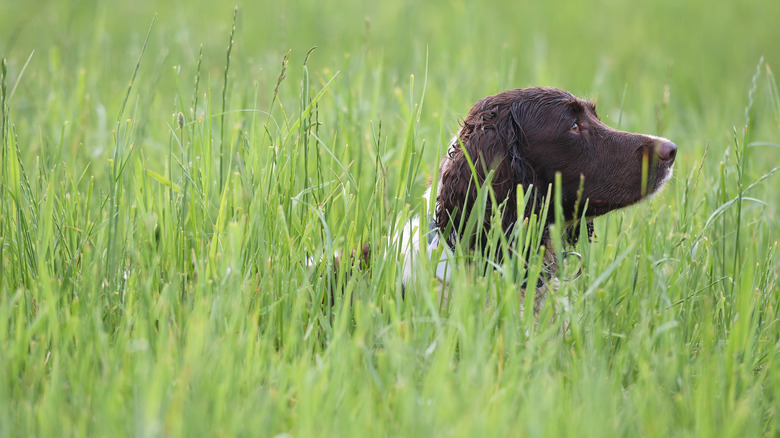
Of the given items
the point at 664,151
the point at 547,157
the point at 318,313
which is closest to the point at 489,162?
the point at 547,157

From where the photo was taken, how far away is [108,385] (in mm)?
1856

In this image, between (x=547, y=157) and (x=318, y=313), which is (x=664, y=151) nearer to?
(x=547, y=157)

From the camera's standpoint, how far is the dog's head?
3082mm

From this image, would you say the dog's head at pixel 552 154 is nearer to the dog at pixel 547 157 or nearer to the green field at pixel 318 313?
the dog at pixel 547 157

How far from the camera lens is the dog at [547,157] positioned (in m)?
3.07

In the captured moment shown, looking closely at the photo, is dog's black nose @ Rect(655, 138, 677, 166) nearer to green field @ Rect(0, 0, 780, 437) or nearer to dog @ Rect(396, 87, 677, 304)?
dog @ Rect(396, 87, 677, 304)

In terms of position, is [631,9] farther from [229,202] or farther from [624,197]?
[229,202]

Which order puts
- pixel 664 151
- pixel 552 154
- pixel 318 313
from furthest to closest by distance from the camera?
pixel 552 154
pixel 664 151
pixel 318 313

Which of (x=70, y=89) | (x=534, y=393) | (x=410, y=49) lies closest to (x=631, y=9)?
(x=410, y=49)

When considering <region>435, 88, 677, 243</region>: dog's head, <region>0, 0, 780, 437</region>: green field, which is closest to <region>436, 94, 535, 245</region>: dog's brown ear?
<region>435, 88, 677, 243</region>: dog's head

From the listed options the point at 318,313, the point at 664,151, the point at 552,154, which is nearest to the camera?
the point at 318,313

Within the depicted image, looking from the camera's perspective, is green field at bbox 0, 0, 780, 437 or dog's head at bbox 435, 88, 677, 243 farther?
dog's head at bbox 435, 88, 677, 243

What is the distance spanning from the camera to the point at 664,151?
3088mm

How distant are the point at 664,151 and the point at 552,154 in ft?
1.49
